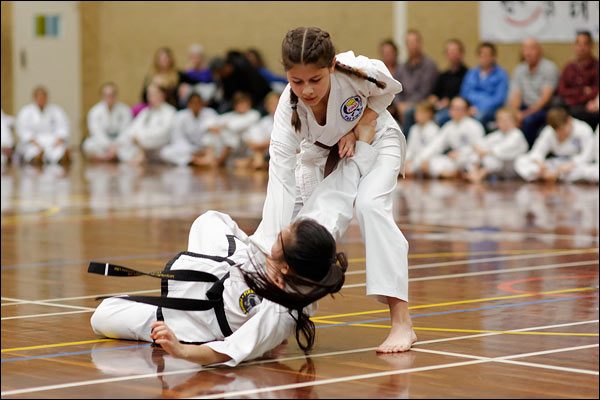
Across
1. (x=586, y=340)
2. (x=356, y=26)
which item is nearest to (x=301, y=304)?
(x=586, y=340)

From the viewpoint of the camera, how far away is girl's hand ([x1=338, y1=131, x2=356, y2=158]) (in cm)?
384

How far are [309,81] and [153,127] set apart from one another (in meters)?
11.6

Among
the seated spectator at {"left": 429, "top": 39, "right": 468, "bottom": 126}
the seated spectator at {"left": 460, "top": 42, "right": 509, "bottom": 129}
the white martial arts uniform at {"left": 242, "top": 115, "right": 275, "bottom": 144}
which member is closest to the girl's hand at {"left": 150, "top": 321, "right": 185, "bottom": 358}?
the seated spectator at {"left": 460, "top": 42, "right": 509, "bottom": 129}

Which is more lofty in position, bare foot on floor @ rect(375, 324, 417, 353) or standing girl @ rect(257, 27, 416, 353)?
standing girl @ rect(257, 27, 416, 353)

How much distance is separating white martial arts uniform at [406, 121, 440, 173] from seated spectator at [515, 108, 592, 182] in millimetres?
1164

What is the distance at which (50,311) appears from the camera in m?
4.44

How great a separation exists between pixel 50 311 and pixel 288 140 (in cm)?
126

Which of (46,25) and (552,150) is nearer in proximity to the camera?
(552,150)

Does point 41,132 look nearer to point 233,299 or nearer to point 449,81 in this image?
point 449,81

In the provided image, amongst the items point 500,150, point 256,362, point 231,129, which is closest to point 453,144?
point 500,150

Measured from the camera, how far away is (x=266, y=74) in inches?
566

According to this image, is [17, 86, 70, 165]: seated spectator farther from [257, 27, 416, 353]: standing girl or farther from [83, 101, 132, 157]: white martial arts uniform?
[257, 27, 416, 353]: standing girl

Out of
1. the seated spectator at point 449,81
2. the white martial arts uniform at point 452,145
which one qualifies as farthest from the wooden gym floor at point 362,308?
the seated spectator at point 449,81

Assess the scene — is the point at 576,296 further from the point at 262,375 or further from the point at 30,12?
the point at 30,12
